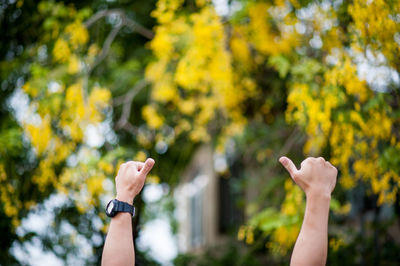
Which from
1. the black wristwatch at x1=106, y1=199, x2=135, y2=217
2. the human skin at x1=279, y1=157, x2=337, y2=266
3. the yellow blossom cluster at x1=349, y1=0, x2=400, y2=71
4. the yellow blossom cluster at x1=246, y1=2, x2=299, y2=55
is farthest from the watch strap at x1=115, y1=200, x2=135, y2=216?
the yellow blossom cluster at x1=246, y1=2, x2=299, y2=55

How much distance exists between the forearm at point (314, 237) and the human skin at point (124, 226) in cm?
69

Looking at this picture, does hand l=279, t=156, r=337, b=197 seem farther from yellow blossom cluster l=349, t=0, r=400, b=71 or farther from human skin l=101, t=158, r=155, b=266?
yellow blossom cluster l=349, t=0, r=400, b=71

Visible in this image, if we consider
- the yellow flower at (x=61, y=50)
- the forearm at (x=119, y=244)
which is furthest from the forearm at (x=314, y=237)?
the yellow flower at (x=61, y=50)

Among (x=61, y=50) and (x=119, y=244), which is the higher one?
(x=61, y=50)

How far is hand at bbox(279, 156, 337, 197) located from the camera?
Result: 1.93 m

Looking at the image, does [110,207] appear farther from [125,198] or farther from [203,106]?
[203,106]

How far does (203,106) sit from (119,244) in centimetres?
576

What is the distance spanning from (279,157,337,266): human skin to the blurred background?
6.11 feet

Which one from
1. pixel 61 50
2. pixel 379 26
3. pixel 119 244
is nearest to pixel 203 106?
pixel 61 50

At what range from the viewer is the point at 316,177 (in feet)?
6.40

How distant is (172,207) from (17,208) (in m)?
14.9

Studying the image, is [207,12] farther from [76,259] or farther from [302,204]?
[76,259]

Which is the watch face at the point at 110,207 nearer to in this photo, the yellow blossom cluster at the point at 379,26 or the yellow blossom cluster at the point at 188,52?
the yellow blossom cluster at the point at 379,26

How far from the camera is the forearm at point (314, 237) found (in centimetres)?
183
